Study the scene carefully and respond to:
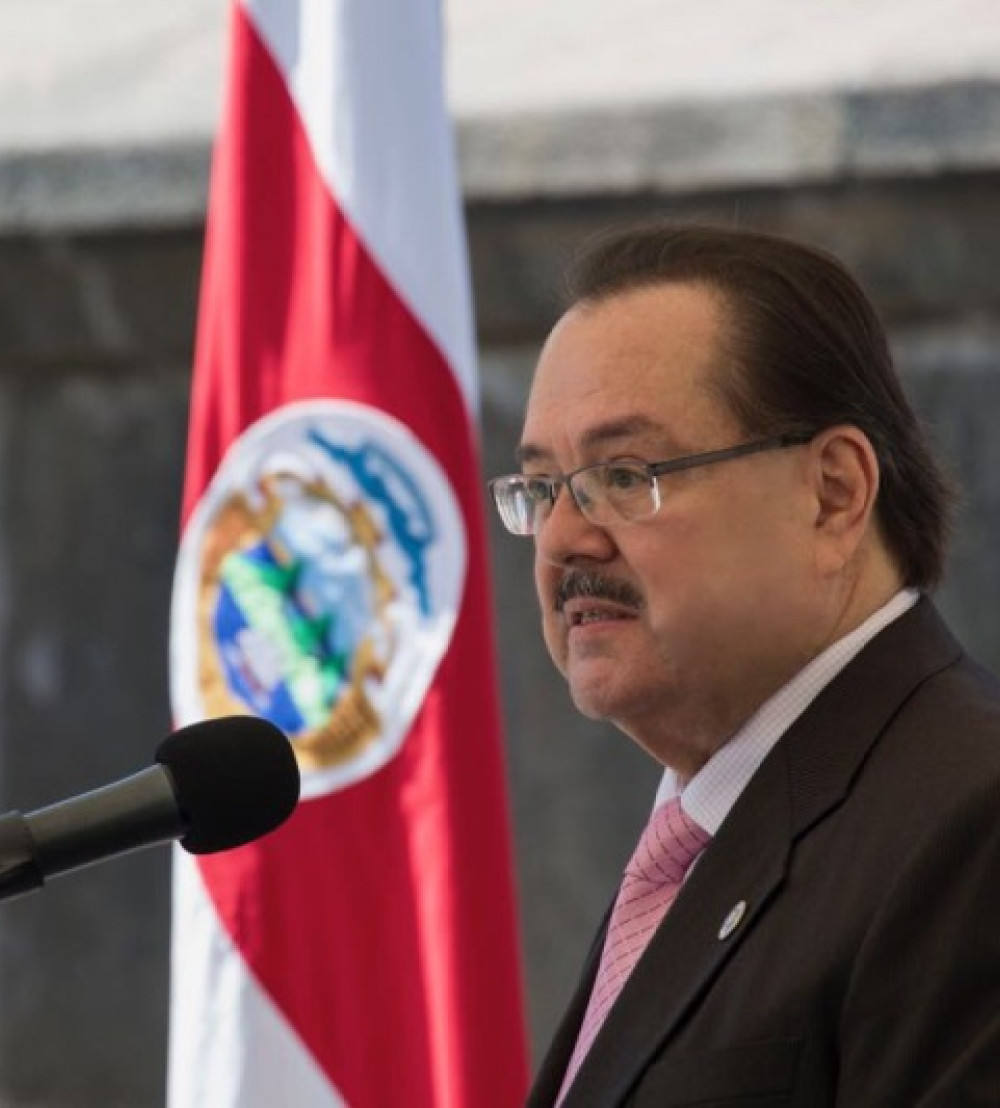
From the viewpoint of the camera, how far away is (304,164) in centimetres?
283

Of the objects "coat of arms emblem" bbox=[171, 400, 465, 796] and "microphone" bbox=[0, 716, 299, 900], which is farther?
"coat of arms emblem" bbox=[171, 400, 465, 796]

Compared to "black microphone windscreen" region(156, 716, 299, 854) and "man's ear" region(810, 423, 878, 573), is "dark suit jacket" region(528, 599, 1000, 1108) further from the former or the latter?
"black microphone windscreen" region(156, 716, 299, 854)

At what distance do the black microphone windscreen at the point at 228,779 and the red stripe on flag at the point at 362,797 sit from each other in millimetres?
1182

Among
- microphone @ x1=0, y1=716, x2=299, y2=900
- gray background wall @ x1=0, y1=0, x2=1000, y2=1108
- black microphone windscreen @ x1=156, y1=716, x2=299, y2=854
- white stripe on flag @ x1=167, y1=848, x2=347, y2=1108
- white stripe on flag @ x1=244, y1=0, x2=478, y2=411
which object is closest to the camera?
microphone @ x1=0, y1=716, x2=299, y2=900

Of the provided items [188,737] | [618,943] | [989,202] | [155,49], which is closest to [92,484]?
[155,49]

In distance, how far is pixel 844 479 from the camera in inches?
66.9

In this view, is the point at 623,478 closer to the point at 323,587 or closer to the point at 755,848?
the point at 755,848

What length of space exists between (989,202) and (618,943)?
70.7 inches

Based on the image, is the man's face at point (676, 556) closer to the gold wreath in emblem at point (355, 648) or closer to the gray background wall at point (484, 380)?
the gold wreath in emblem at point (355, 648)

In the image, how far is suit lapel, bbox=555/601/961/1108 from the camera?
60.0 inches

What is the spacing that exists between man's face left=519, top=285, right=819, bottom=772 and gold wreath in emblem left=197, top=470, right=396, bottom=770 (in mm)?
977

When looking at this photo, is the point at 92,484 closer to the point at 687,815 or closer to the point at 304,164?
the point at 304,164

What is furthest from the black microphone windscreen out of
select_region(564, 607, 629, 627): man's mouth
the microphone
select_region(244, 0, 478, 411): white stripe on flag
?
select_region(244, 0, 478, 411): white stripe on flag

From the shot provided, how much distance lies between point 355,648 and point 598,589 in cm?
103
